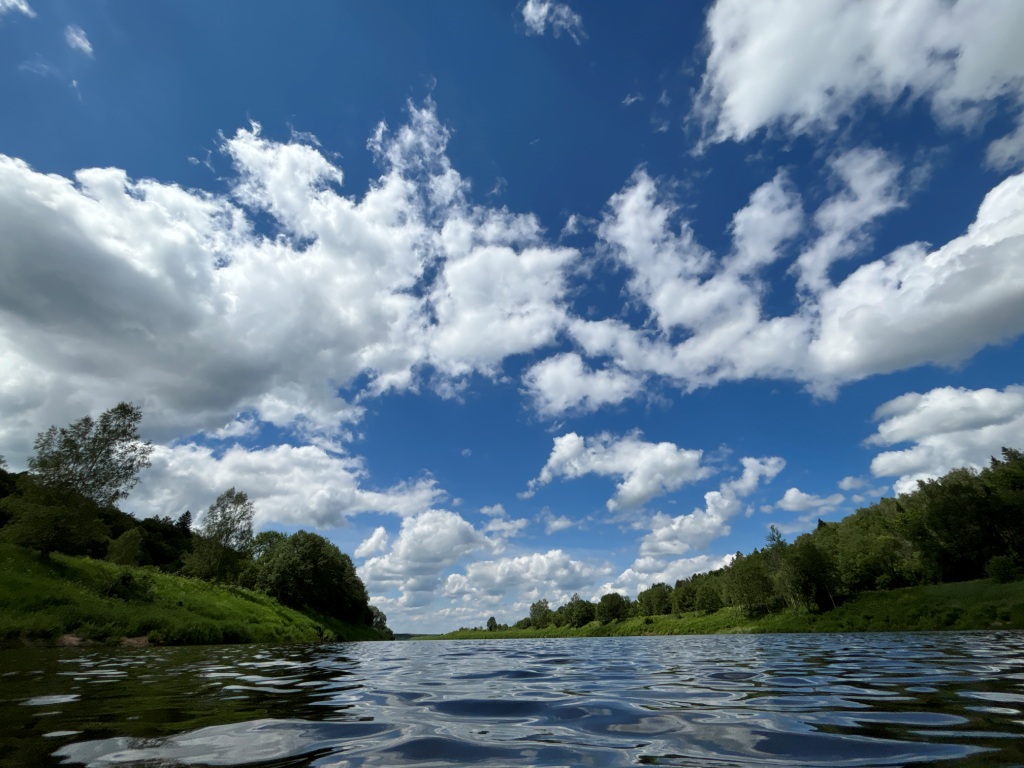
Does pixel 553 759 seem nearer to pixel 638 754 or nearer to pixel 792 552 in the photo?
pixel 638 754

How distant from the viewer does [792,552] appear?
102688mm

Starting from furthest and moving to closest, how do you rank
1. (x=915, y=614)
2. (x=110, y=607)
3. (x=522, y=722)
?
1. (x=915, y=614)
2. (x=110, y=607)
3. (x=522, y=722)

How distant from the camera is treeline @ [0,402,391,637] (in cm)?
4209

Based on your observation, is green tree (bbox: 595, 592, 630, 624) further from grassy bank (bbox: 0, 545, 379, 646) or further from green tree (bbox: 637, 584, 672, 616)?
grassy bank (bbox: 0, 545, 379, 646)

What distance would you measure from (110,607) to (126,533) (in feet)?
225

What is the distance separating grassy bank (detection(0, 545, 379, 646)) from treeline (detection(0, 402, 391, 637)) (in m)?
2.44

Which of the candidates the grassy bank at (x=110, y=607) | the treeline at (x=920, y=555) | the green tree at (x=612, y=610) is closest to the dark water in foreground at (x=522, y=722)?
the grassy bank at (x=110, y=607)

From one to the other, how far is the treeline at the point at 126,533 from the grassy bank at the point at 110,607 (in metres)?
2.44

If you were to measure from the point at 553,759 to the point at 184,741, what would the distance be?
4189 millimetres

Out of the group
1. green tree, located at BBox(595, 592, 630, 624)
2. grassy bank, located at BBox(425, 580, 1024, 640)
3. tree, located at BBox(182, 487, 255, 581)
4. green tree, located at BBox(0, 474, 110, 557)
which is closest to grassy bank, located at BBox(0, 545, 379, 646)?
green tree, located at BBox(0, 474, 110, 557)

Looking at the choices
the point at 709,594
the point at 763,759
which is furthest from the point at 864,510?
the point at 763,759

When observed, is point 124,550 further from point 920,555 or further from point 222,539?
point 920,555

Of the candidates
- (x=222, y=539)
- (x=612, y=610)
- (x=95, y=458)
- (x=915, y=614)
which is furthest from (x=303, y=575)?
(x=612, y=610)

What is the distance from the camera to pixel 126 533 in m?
91.1
